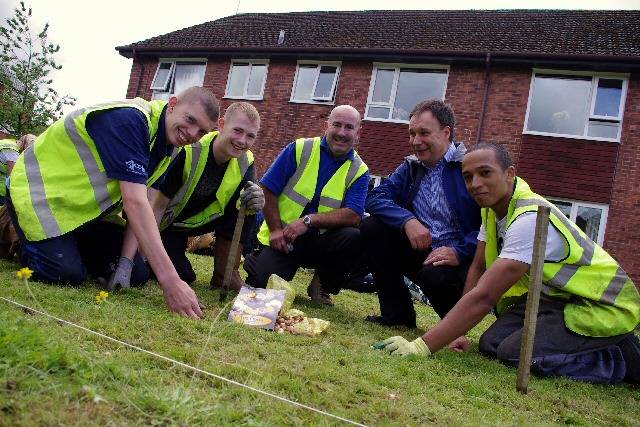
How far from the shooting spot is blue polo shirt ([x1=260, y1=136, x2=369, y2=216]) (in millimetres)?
4910

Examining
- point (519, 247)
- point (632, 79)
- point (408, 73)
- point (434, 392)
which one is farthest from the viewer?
point (408, 73)

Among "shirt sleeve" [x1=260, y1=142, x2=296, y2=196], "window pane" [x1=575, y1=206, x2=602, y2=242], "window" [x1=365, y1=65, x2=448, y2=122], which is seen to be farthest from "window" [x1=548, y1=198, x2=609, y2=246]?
"shirt sleeve" [x1=260, y1=142, x2=296, y2=196]

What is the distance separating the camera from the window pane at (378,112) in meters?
13.3

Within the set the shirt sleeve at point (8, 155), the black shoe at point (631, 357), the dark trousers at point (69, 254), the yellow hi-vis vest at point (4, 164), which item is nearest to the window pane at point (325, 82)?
the yellow hi-vis vest at point (4, 164)

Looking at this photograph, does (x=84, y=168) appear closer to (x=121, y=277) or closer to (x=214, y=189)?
(x=121, y=277)

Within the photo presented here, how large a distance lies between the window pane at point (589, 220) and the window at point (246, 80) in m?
8.73

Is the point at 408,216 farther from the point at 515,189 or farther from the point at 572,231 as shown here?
the point at 572,231

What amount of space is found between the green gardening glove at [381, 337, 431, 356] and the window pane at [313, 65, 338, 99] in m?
11.3

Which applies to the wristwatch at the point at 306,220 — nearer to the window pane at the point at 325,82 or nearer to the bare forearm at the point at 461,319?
the bare forearm at the point at 461,319

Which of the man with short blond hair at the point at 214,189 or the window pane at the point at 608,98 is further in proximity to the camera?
the window pane at the point at 608,98

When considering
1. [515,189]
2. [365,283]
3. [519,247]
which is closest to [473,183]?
[515,189]

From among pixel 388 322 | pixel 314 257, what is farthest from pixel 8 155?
pixel 388 322

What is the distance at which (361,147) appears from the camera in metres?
13.3

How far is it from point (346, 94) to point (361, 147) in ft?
4.93
